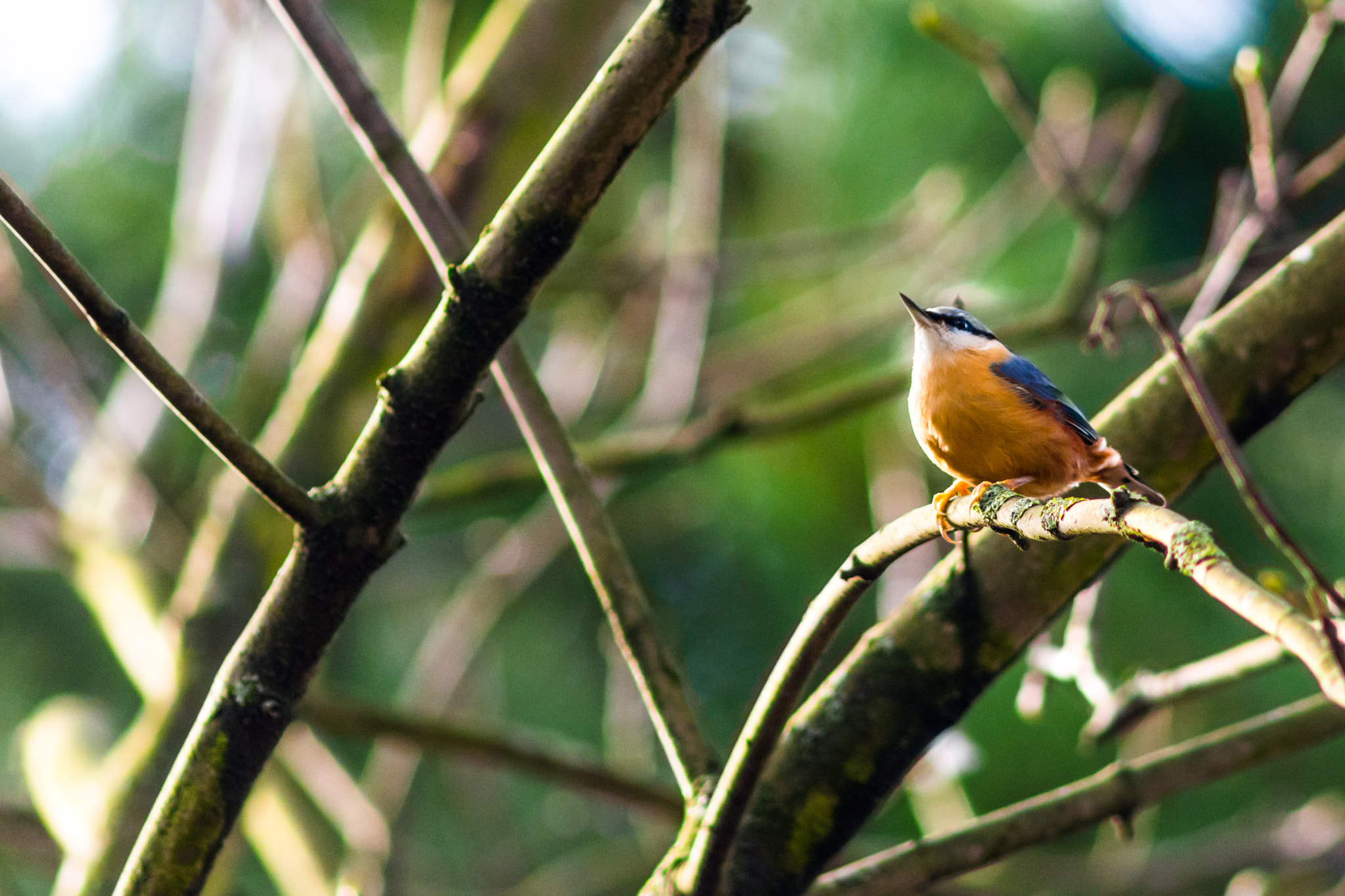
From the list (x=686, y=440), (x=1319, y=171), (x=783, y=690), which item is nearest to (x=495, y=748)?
(x=686, y=440)

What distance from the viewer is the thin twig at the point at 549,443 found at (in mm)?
1539

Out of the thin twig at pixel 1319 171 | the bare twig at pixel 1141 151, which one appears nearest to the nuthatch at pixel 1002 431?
the thin twig at pixel 1319 171

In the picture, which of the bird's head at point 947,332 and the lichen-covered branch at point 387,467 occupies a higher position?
the bird's head at point 947,332

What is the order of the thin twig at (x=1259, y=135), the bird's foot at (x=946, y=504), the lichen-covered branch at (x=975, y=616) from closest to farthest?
the bird's foot at (x=946, y=504)
the lichen-covered branch at (x=975, y=616)
the thin twig at (x=1259, y=135)

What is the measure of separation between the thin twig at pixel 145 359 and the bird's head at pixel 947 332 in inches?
48.3

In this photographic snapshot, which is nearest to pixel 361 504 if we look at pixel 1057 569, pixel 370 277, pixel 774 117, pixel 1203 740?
pixel 1057 569

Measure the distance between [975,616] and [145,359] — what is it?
45.8 inches

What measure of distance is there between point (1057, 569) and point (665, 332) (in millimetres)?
2229

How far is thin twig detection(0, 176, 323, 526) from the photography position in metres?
1.19

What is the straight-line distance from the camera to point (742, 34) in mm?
5711

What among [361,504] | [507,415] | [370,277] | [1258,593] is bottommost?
[1258,593]

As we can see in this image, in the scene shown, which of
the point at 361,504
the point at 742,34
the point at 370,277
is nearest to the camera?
the point at 361,504

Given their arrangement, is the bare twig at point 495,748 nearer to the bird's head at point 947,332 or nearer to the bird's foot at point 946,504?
the bird's foot at point 946,504

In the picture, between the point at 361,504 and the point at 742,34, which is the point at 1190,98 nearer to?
the point at 742,34
